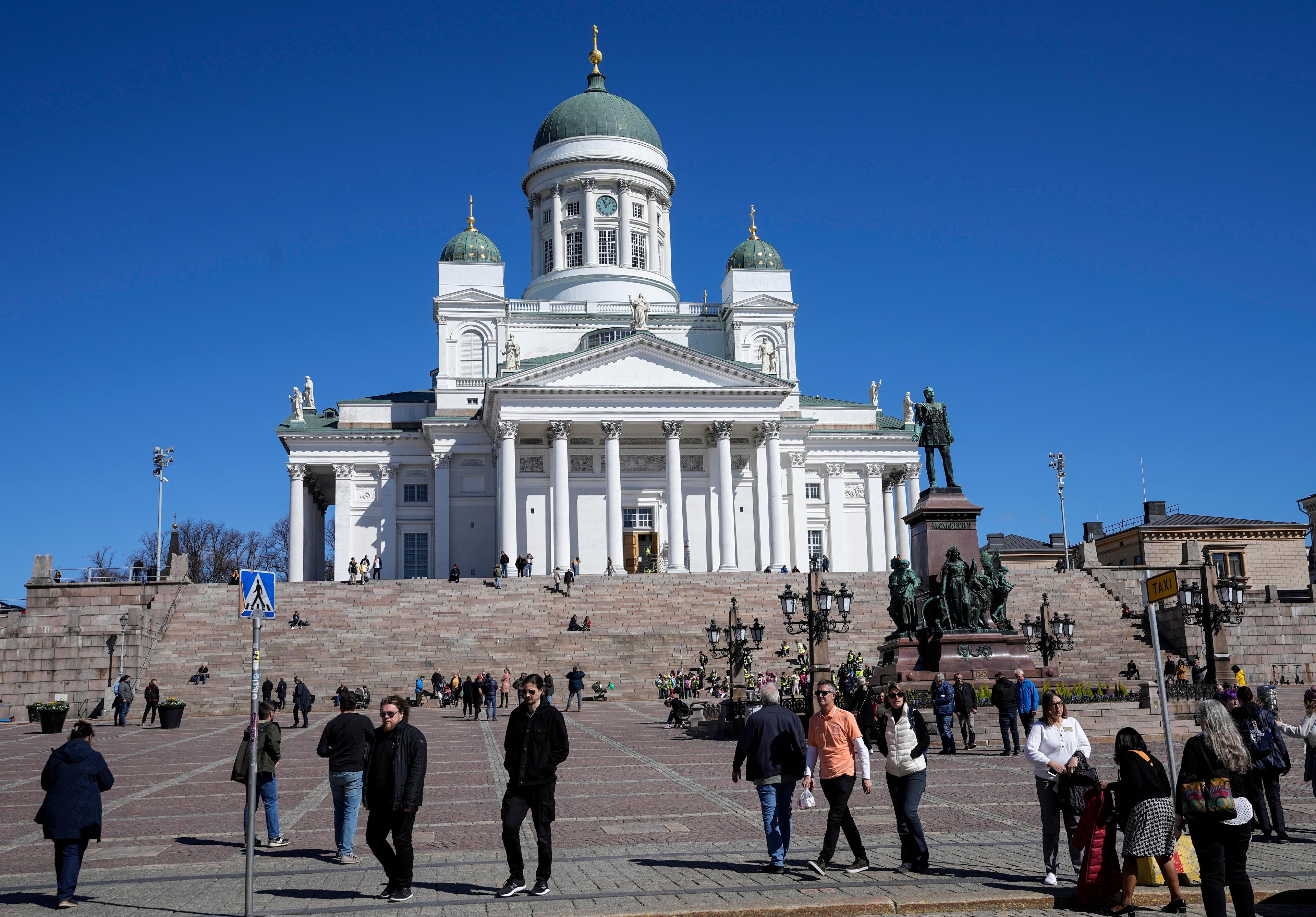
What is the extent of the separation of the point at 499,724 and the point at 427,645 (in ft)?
35.4

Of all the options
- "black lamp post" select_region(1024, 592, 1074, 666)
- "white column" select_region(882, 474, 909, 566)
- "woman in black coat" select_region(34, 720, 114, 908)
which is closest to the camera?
"woman in black coat" select_region(34, 720, 114, 908)

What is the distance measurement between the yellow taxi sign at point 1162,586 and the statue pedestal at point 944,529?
10899 millimetres

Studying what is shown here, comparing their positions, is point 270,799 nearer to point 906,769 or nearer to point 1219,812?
point 906,769

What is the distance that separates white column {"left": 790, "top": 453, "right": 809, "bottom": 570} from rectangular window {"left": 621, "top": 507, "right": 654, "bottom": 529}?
839 centimetres

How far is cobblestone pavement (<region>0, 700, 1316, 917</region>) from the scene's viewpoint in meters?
9.50

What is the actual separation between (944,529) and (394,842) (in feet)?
50.0

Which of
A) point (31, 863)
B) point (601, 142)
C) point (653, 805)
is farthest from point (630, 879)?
point (601, 142)

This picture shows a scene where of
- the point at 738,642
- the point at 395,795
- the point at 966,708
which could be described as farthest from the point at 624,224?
the point at 395,795

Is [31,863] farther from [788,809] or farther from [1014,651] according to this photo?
[1014,651]

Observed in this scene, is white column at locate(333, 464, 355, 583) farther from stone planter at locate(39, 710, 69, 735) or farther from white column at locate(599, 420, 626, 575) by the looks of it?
stone planter at locate(39, 710, 69, 735)

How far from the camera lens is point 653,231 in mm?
75750

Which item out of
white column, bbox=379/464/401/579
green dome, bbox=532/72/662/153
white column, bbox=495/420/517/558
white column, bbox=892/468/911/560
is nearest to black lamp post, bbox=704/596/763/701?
white column, bbox=495/420/517/558

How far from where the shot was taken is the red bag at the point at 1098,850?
30.3ft

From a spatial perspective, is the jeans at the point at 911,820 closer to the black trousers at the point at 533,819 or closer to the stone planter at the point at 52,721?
the black trousers at the point at 533,819
